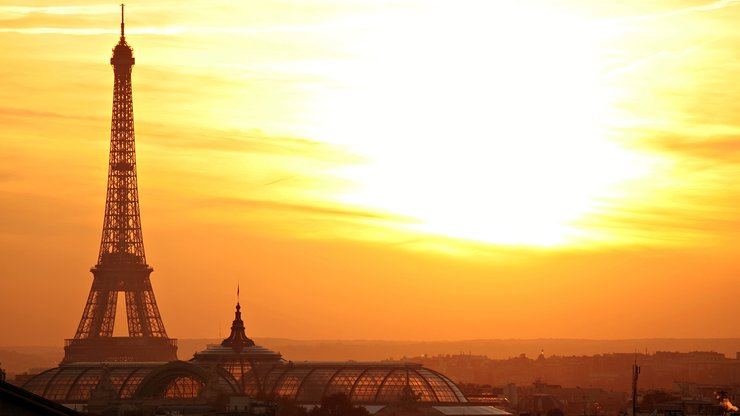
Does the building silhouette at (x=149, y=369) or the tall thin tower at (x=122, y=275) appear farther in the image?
the tall thin tower at (x=122, y=275)

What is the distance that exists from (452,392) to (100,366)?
26.8 metres

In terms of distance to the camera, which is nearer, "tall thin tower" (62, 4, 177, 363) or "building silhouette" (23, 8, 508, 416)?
"building silhouette" (23, 8, 508, 416)

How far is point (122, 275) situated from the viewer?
185 metres

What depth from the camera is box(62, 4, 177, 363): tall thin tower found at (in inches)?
7264

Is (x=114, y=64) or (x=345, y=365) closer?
(x=345, y=365)

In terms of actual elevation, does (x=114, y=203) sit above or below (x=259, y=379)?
above

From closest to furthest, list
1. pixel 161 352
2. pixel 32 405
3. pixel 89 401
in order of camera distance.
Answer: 1. pixel 32 405
2. pixel 89 401
3. pixel 161 352

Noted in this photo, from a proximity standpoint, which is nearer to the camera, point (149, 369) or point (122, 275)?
point (149, 369)

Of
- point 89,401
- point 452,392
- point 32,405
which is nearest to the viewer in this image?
point 32,405

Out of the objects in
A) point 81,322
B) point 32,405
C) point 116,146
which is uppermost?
point 116,146

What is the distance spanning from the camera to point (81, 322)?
189 metres

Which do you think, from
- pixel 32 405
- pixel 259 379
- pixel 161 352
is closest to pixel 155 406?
pixel 259 379

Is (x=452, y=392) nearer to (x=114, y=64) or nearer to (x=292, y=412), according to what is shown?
(x=292, y=412)

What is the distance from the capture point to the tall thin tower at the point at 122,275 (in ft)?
605
